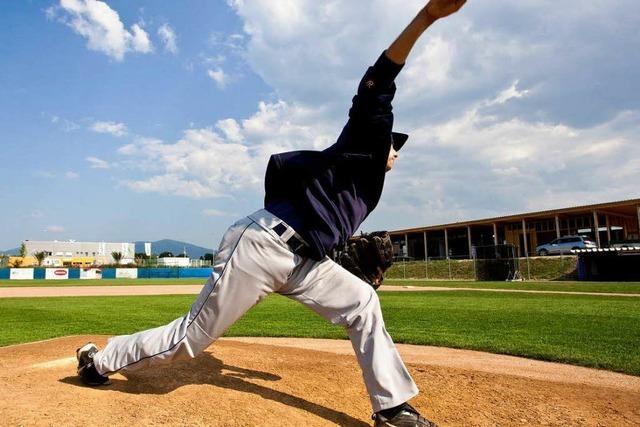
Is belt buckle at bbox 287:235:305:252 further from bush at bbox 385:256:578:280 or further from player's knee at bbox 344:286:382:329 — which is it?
bush at bbox 385:256:578:280

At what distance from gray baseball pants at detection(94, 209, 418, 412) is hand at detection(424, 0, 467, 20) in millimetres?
1405

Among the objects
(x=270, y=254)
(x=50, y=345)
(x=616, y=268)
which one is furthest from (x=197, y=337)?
(x=616, y=268)

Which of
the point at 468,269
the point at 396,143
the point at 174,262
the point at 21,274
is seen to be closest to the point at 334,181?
the point at 396,143

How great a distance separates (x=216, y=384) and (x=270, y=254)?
1.36m

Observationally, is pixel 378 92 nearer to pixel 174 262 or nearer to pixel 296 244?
pixel 296 244

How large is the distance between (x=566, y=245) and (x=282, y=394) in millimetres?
36810

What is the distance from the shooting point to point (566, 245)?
35125 mm

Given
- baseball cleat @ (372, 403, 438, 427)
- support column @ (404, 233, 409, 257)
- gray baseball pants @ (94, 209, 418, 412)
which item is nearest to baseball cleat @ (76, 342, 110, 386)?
gray baseball pants @ (94, 209, 418, 412)

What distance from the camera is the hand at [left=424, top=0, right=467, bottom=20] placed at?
234 centimetres

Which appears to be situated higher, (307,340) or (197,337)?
(197,337)

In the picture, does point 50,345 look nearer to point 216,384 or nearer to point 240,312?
point 216,384

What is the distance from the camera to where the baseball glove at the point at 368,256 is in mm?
3598

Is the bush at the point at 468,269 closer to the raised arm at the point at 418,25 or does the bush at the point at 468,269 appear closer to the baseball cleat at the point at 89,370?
the baseball cleat at the point at 89,370

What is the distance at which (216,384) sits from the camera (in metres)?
3.53
